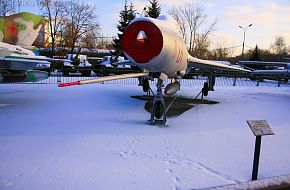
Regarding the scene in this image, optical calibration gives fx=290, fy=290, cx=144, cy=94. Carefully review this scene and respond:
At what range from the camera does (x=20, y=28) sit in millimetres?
11594

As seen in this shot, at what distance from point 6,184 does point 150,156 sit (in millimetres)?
2082

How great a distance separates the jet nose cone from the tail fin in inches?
280

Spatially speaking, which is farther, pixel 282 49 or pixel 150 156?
pixel 282 49

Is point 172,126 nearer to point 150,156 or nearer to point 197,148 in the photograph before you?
point 197,148

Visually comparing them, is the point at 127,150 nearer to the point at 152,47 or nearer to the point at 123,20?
the point at 152,47

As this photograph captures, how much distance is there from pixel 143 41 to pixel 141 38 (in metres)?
0.08

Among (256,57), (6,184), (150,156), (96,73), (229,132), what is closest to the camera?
(6,184)

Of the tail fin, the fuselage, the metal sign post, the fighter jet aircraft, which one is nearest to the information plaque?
the metal sign post

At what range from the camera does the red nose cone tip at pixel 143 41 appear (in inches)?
252

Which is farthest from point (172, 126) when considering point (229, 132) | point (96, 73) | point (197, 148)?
point (96, 73)

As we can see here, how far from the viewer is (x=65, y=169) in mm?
3896

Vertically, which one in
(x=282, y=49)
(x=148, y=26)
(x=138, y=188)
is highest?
(x=282, y=49)

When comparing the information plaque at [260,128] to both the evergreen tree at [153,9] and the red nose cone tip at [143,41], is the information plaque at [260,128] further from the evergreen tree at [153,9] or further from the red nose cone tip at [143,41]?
the evergreen tree at [153,9]

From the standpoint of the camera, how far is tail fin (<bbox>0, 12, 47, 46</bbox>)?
11.2 metres
